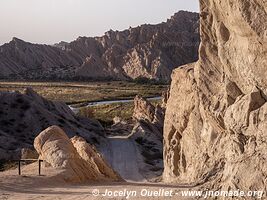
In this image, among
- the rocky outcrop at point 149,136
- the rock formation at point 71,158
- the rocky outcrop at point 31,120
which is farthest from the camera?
the rocky outcrop at point 31,120

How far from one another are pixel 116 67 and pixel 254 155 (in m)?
184

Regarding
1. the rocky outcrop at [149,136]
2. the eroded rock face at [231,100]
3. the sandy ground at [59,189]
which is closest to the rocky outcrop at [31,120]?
Answer: the rocky outcrop at [149,136]

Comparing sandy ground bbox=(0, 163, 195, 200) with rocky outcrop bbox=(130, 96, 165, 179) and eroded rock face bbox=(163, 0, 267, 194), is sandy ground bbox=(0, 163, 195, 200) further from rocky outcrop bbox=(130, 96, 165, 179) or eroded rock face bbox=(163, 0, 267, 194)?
rocky outcrop bbox=(130, 96, 165, 179)

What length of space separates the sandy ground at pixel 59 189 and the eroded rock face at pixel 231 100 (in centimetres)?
148

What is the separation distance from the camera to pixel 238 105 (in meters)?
12.3

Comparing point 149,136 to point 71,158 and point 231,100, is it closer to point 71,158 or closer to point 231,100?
point 71,158

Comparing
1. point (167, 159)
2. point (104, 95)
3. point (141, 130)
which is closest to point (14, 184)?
point (167, 159)

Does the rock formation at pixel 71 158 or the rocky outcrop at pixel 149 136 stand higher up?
the rock formation at pixel 71 158

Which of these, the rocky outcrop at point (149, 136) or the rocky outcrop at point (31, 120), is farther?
the rocky outcrop at point (31, 120)

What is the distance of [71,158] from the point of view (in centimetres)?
2098

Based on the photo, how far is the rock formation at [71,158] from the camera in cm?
2032

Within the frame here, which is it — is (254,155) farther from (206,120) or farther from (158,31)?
(158,31)

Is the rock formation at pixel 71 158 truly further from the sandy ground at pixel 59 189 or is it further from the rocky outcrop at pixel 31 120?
the rocky outcrop at pixel 31 120

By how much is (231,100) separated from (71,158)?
9493mm
